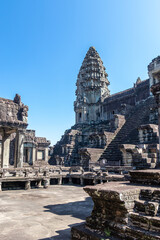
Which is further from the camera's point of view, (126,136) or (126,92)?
(126,92)

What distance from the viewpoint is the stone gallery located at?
303 cm

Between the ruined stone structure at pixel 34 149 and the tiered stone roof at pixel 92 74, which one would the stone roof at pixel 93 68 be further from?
the ruined stone structure at pixel 34 149

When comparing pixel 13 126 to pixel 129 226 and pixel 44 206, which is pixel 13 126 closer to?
pixel 44 206

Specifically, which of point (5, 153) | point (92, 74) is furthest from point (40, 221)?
point (92, 74)

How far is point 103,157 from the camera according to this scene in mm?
21656

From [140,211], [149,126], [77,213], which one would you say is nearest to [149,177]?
[140,211]

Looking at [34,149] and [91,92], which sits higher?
[91,92]

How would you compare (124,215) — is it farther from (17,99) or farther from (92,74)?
(92,74)

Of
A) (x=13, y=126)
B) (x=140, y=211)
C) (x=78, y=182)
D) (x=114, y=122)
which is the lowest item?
(x=78, y=182)

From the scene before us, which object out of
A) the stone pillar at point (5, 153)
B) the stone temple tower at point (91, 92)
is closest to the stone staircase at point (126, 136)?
the stone pillar at point (5, 153)

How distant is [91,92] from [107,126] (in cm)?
1178

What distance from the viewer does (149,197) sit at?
3.13 meters

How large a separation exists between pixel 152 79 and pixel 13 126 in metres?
22.2

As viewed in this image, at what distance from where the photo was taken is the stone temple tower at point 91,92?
40.2 m
